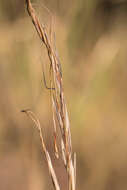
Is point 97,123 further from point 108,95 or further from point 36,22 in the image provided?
point 36,22

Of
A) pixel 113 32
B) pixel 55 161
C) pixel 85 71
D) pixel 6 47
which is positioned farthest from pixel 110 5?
pixel 55 161

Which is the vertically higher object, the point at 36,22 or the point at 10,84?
the point at 36,22

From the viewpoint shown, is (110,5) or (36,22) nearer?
(36,22)

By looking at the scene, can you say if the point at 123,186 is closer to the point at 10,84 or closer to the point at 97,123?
the point at 97,123

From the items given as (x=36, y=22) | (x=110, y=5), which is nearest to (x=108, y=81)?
(x=110, y=5)

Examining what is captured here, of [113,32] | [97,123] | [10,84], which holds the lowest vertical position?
[97,123]

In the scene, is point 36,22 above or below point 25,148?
above
